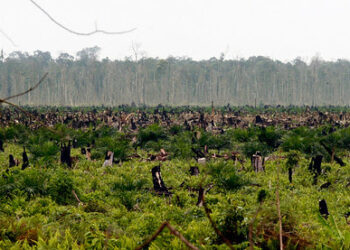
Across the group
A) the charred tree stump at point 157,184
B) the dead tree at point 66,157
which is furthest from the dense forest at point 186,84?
the charred tree stump at point 157,184

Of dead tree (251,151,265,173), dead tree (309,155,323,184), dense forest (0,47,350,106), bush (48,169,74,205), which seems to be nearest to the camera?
bush (48,169,74,205)

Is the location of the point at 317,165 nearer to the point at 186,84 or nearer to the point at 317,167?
the point at 317,167

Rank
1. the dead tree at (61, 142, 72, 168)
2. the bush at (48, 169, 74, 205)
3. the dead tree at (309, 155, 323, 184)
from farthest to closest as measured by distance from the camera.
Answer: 1. the dead tree at (61, 142, 72, 168)
2. the dead tree at (309, 155, 323, 184)
3. the bush at (48, 169, 74, 205)

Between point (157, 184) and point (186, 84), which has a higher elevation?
point (186, 84)

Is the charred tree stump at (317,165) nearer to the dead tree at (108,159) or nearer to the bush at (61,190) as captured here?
the dead tree at (108,159)

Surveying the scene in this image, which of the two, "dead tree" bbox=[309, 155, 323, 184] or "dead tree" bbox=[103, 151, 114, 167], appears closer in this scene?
"dead tree" bbox=[309, 155, 323, 184]

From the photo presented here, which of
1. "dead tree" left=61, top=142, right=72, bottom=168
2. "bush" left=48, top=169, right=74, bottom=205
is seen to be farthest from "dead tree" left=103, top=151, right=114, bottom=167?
"bush" left=48, top=169, right=74, bottom=205

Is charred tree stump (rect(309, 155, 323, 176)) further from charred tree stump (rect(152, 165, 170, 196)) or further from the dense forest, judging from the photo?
the dense forest

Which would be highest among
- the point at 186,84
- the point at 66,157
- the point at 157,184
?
the point at 186,84

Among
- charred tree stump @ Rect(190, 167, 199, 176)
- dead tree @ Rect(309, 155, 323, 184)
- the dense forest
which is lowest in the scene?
charred tree stump @ Rect(190, 167, 199, 176)

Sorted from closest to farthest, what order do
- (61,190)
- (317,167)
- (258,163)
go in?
(61,190) < (317,167) < (258,163)

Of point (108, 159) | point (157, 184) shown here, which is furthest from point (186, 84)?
point (157, 184)

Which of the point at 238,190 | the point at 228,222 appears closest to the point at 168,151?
the point at 238,190

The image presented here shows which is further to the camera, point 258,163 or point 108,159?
point 108,159
